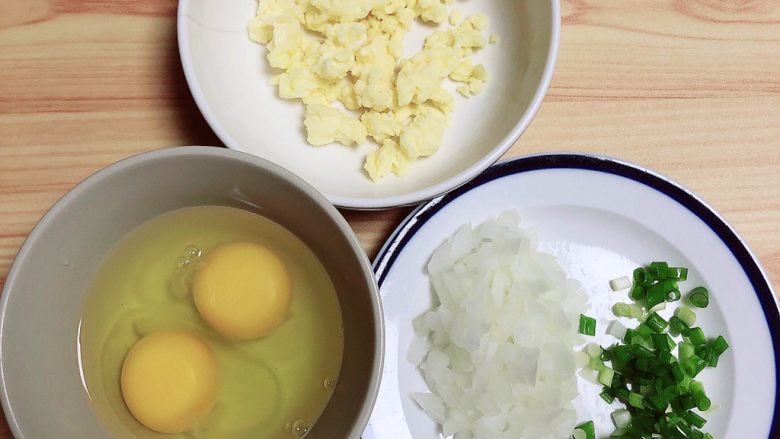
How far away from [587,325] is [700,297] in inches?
9.2

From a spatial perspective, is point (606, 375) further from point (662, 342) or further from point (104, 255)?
point (104, 255)

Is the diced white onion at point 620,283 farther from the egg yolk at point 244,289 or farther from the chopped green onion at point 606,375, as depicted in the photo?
the egg yolk at point 244,289

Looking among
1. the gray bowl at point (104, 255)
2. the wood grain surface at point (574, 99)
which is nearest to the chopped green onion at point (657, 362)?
the wood grain surface at point (574, 99)

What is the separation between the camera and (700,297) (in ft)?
4.48

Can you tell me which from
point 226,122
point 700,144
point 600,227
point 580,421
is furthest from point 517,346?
point 226,122

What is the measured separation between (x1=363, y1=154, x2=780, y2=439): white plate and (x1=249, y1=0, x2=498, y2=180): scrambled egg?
0.15m

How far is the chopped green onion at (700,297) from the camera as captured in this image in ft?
4.48

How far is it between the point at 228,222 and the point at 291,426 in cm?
35

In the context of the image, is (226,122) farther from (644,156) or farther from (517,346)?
(644,156)

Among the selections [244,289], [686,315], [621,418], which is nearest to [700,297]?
[686,315]

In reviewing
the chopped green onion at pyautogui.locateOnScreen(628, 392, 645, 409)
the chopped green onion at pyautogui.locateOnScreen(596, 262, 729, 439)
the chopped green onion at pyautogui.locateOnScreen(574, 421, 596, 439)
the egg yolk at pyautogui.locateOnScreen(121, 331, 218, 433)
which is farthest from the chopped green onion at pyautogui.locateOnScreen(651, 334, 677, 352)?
the egg yolk at pyautogui.locateOnScreen(121, 331, 218, 433)

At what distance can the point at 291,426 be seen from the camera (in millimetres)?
1090

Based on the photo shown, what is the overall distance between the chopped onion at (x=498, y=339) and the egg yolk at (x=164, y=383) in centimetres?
42

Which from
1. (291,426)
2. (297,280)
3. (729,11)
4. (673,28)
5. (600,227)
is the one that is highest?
(729,11)
